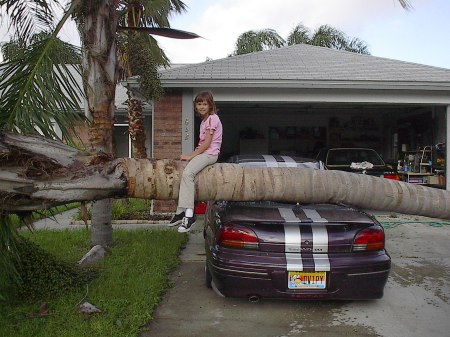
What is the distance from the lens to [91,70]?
5.91m

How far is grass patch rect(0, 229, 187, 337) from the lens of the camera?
13.5ft

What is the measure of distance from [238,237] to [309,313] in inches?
44.3

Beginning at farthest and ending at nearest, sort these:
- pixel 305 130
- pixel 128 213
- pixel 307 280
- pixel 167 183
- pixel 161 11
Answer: pixel 305 130, pixel 128 213, pixel 161 11, pixel 307 280, pixel 167 183

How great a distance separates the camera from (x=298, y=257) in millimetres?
4414

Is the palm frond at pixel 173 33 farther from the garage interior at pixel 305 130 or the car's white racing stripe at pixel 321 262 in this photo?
the garage interior at pixel 305 130

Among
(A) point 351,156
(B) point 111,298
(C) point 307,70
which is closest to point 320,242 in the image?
(B) point 111,298

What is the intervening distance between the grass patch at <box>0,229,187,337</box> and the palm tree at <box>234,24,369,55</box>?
2466cm

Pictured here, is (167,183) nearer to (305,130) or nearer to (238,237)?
(238,237)

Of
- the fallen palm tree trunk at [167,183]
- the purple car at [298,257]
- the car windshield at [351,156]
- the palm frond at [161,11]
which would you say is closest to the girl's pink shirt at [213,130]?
the fallen palm tree trunk at [167,183]

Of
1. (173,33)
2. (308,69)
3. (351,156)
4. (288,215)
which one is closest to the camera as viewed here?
(288,215)

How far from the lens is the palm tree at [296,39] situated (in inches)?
1179

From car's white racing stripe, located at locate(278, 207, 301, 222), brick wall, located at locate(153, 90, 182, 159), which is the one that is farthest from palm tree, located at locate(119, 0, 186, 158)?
car's white racing stripe, located at locate(278, 207, 301, 222)

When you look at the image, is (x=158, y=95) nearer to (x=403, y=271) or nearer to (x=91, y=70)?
(x=91, y=70)

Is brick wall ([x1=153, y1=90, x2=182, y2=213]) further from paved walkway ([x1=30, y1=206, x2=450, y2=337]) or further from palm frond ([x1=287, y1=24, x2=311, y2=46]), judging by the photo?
palm frond ([x1=287, y1=24, x2=311, y2=46])
